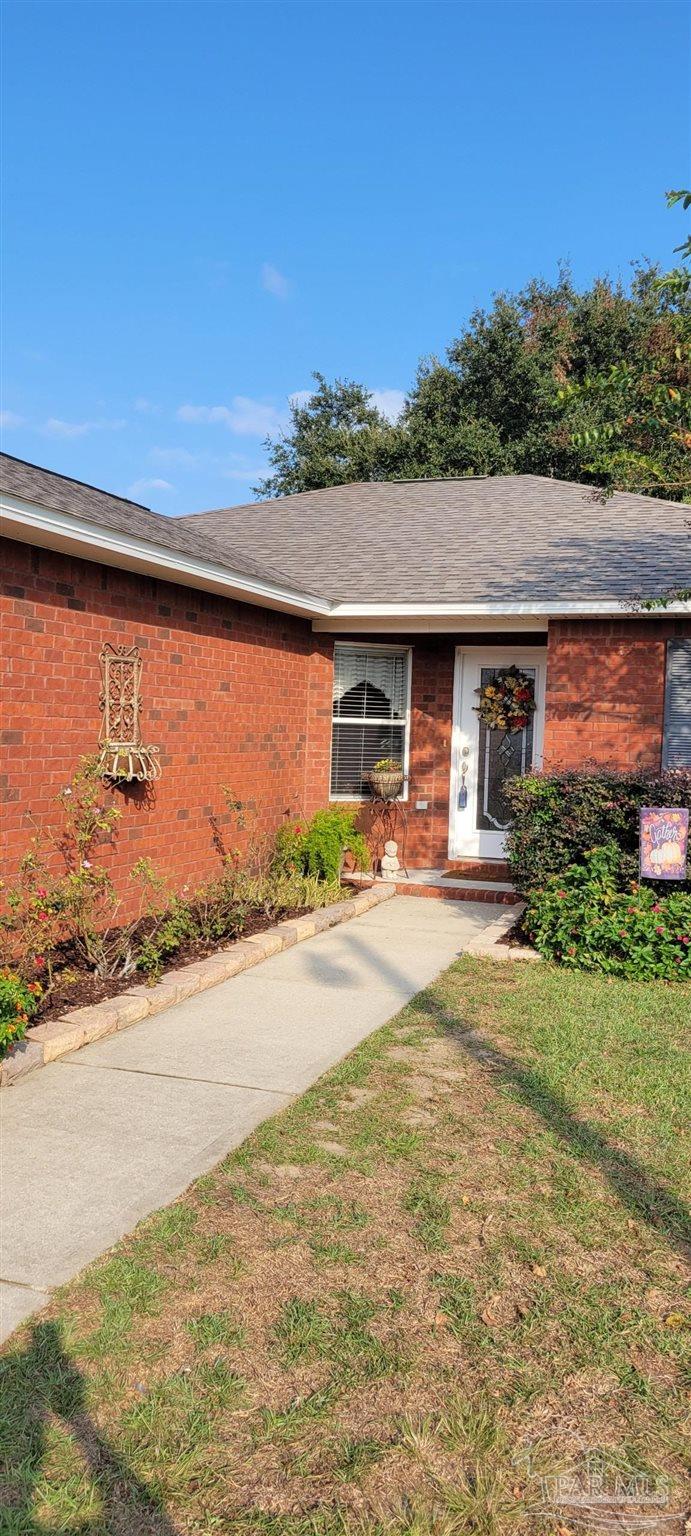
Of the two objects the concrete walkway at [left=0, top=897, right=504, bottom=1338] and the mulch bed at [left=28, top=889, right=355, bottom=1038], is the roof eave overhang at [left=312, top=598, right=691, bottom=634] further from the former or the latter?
the mulch bed at [left=28, top=889, right=355, bottom=1038]

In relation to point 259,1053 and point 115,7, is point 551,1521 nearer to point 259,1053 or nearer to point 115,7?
point 259,1053

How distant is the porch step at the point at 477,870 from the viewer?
35.6 ft

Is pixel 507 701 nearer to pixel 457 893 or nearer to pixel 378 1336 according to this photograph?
pixel 457 893

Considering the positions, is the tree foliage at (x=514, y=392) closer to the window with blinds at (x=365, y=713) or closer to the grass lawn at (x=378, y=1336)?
the window with blinds at (x=365, y=713)

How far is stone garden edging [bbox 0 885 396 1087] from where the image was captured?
4.89 metres

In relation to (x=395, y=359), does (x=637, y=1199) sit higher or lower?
lower

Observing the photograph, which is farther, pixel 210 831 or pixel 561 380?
pixel 561 380

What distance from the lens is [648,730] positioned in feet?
29.9

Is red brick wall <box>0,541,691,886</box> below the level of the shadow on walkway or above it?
above

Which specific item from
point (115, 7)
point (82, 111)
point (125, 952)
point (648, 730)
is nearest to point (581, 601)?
point (648, 730)

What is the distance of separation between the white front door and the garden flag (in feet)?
13.0

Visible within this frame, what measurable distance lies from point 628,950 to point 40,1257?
15.7ft

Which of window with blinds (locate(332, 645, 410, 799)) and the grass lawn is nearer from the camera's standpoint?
the grass lawn

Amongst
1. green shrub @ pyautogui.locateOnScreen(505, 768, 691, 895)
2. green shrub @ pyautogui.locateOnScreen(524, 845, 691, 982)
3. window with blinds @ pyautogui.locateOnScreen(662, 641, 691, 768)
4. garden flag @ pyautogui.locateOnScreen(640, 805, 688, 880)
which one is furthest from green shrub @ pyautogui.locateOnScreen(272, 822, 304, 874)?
garden flag @ pyautogui.locateOnScreen(640, 805, 688, 880)
